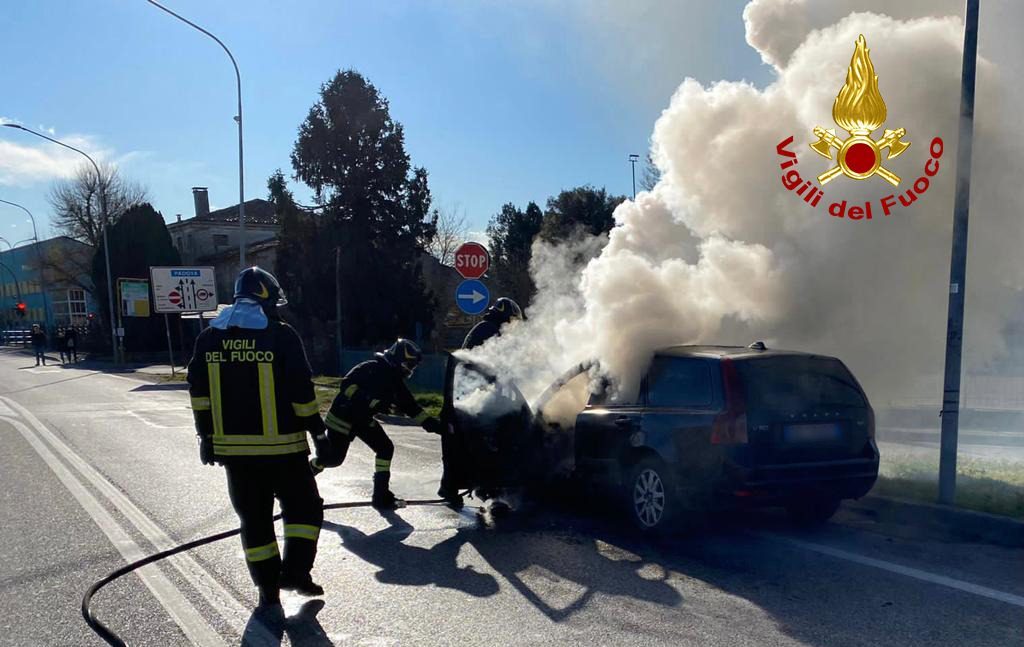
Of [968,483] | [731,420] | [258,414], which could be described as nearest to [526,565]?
[731,420]

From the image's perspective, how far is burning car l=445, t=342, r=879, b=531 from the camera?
5430 mm

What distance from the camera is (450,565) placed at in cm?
541

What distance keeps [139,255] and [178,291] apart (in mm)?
19047

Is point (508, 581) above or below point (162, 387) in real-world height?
above

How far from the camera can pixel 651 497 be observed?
5844 millimetres

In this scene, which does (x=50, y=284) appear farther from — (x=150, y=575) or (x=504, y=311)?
(x=150, y=575)

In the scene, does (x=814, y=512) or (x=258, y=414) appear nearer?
(x=258, y=414)

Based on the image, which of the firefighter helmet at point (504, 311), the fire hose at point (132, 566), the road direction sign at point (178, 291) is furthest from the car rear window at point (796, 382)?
the road direction sign at point (178, 291)

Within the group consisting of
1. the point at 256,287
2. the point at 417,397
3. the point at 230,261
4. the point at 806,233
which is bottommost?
the point at 417,397

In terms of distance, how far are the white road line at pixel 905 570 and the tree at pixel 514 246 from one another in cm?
2021

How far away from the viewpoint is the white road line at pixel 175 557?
14.8 ft

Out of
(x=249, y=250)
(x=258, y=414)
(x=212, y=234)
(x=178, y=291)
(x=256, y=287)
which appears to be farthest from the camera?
(x=212, y=234)

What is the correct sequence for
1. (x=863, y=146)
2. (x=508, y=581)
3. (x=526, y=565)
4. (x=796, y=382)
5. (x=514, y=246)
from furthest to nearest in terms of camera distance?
(x=514, y=246) < (x=863, y=146) < (x=796, y=382) < (x=526, y=565) < (x=508, y=581)

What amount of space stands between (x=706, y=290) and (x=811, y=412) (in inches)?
115
